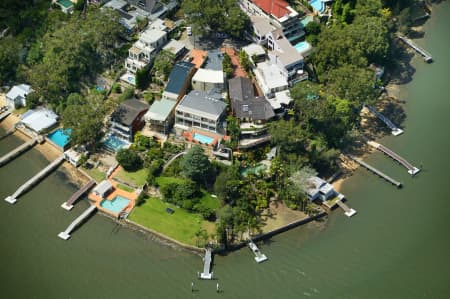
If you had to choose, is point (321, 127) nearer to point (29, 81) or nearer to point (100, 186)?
point (100, 186)

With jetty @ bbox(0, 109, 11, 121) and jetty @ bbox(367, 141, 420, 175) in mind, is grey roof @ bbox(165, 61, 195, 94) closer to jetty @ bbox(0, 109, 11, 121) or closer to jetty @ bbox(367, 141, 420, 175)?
jetty @ bbox(0, 109, 11, 121)

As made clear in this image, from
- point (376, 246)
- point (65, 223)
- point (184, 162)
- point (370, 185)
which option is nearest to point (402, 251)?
point (376, 246)

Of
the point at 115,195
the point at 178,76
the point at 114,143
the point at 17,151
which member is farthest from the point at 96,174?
the point at 178,76

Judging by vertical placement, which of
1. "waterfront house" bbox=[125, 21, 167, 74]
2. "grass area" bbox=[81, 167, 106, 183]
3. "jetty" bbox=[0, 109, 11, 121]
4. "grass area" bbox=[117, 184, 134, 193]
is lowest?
"grass area" bbox=[117, 184, 134, 193]

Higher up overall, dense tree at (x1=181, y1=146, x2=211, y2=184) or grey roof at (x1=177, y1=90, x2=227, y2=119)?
grey roof at (x1=177, y1=90, x2=227, y2=119)

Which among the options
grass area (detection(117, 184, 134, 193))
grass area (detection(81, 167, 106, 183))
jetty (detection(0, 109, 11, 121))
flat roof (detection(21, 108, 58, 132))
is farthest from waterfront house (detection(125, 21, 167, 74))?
grass area (detection(117, 184, 134, 193))

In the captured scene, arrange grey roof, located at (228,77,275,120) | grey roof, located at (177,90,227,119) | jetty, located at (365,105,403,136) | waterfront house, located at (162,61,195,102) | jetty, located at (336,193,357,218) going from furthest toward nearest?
jetty, located at (365,105,403,136), waterfront house, located at (162,61,195,102), grey roof, located at (228,77,275,120), grey roof, located at (177,90,227,119), jetty, located at (336,193,357,218)

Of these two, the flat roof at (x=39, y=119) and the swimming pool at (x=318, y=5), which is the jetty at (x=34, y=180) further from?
the swimming pool at (x=318, y=5)
